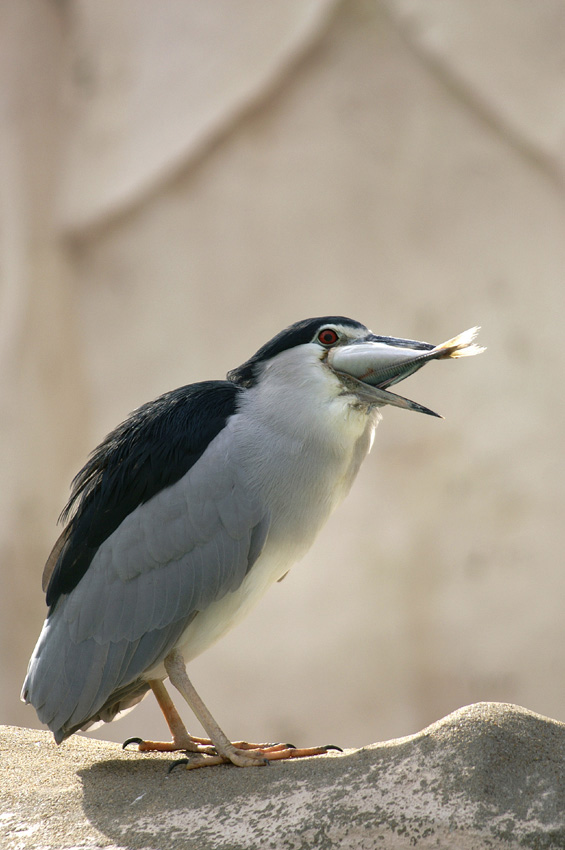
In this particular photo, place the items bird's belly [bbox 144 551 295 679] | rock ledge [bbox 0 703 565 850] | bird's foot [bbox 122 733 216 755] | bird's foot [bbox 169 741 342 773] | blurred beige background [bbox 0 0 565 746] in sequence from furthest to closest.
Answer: blurred beige background [bbox 0 0 565 746], bird's foot [bbox 122 733 216 755], bird's belly [bbox 144 551 295 679], bird's foot [bbox 169 741 342 773], rock ledge [bbox 0 703 565 850]

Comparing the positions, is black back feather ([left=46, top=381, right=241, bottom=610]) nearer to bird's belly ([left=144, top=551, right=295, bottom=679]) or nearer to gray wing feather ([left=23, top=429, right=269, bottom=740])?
gray wing feather ([left=23, top=429, right=269, bottom=740])

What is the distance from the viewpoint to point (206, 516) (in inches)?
79.8

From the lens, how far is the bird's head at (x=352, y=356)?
1.98m

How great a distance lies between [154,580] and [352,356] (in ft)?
2.09

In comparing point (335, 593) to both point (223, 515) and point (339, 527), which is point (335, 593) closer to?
point (339, 527)

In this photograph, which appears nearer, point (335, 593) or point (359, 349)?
point (359, 349)

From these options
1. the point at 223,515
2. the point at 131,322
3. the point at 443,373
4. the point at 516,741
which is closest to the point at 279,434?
the point at 223,515

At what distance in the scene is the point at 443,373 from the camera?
4.80 metres

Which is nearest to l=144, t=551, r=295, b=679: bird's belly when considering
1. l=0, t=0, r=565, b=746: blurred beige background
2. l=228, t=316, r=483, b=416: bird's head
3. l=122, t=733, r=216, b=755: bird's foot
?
l=122, t=733, r=216, b=755: bird's foot

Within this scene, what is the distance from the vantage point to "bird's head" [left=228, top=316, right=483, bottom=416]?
6.51ft

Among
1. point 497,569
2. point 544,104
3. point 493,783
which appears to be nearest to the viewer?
point 493,783

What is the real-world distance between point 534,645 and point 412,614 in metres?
0.62

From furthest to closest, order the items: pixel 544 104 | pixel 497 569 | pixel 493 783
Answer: pixel 497 569 < pixel 544 104 < pixel 493 783

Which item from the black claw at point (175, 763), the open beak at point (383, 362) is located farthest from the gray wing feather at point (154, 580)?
the open beak at point (383, 362)
